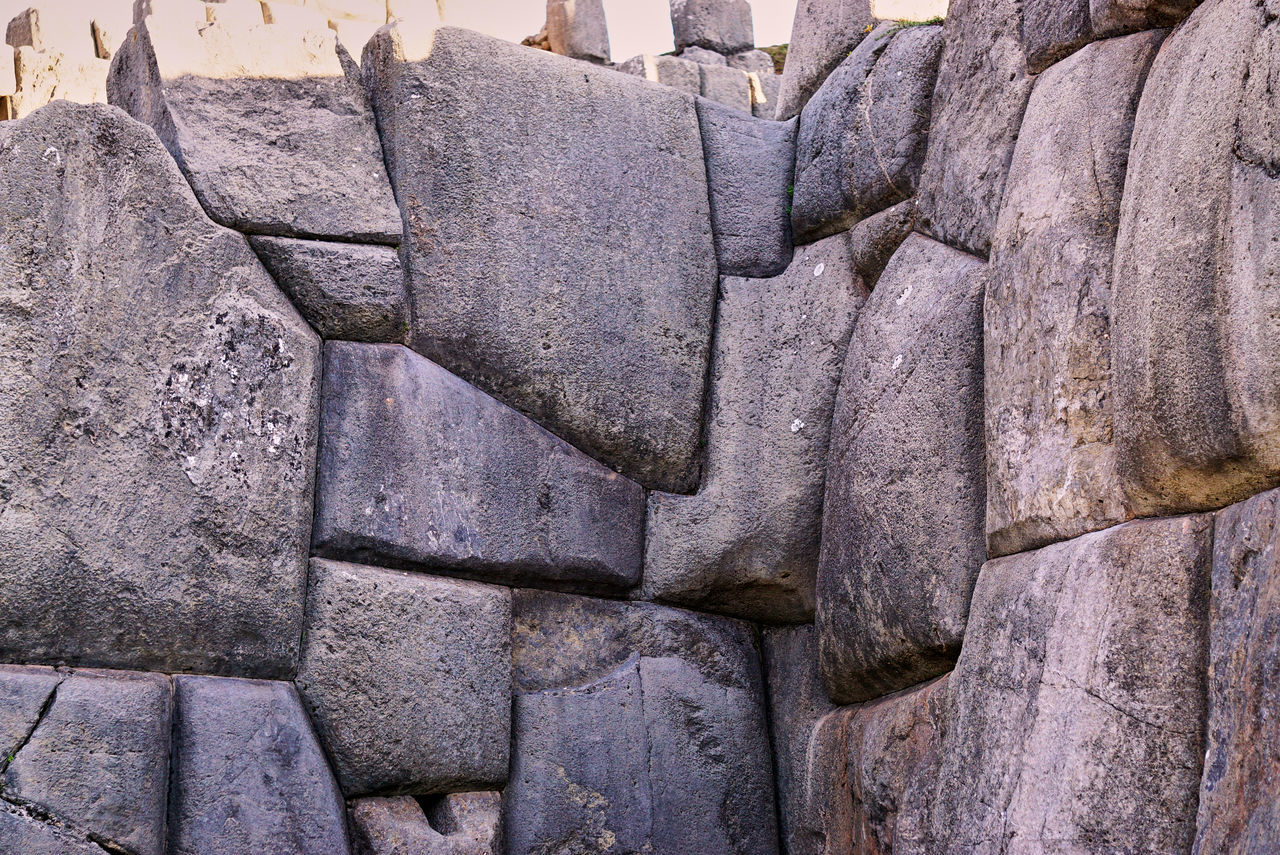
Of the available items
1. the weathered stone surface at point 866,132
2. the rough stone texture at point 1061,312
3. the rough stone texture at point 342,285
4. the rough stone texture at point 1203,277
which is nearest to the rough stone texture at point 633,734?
the rough stone texture at point 342,285

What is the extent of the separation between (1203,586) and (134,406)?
267 centimetres

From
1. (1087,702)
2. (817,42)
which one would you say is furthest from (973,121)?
(1087,702)

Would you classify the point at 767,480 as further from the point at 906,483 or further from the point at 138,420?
the point at 138,420

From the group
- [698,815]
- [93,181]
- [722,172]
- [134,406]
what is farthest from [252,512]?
[722,172]

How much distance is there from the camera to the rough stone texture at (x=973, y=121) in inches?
140

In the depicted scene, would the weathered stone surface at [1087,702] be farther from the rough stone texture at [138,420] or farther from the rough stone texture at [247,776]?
the rough stone texture at [138,420]

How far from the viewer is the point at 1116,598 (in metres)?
2.60

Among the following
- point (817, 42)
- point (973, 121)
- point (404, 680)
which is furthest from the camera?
point (817, 42)

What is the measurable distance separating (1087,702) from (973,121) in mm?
1861

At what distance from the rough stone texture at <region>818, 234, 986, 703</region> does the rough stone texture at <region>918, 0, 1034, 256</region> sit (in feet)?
0.34

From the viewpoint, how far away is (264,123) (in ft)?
12.6

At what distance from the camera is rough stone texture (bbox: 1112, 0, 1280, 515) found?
2.30m

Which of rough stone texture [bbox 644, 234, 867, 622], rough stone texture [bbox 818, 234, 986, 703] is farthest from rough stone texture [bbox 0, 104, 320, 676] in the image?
rough stone texture [bbox 818, 234, 986, 703]

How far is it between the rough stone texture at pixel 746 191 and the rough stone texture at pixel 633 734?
1.37m
